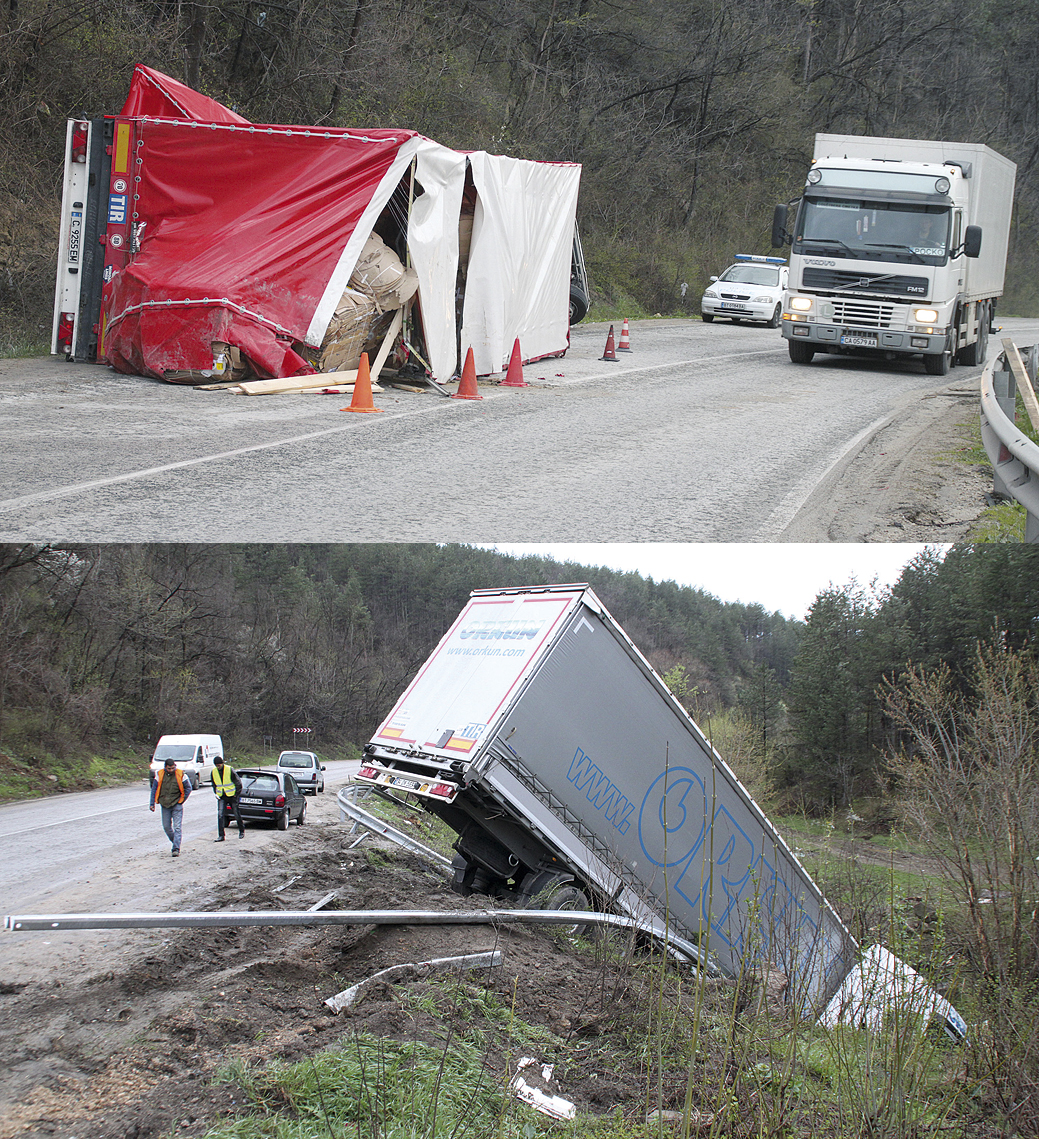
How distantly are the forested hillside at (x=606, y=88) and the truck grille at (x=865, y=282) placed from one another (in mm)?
12538

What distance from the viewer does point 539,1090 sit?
4.43 meters

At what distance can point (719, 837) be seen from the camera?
7.92 meters

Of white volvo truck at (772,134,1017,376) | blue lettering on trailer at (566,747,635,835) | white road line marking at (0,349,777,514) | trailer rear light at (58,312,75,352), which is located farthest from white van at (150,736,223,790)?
blue lettering on trailer at (566,747,635,835)

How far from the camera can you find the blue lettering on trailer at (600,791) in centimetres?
736

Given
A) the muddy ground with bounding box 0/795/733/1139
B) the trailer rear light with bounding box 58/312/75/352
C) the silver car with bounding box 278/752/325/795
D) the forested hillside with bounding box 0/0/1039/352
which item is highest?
the forested hillside with bounding box 0/0/1039/352

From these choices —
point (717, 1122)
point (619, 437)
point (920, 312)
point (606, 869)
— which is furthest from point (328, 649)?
point (717, 1122)

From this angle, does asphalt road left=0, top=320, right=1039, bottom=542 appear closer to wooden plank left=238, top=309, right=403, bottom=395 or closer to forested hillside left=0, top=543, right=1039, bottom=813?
wooden plank left=238, top=309, right=403, bottom=395

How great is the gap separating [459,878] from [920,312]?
1349 centimetres

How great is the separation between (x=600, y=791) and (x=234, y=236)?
9623 millimetres

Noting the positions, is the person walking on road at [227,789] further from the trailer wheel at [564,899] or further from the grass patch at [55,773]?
the trailer wheel at [564,899]

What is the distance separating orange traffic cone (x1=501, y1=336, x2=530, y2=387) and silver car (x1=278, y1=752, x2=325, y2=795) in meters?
13.4

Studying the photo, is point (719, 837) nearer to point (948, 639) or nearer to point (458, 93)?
point (458, 93)

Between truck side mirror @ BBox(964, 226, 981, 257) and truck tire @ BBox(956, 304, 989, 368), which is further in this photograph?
truck tire @ BBox(956, 304, 989, 368)

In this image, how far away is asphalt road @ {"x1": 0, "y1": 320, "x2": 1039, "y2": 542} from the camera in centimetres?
753
